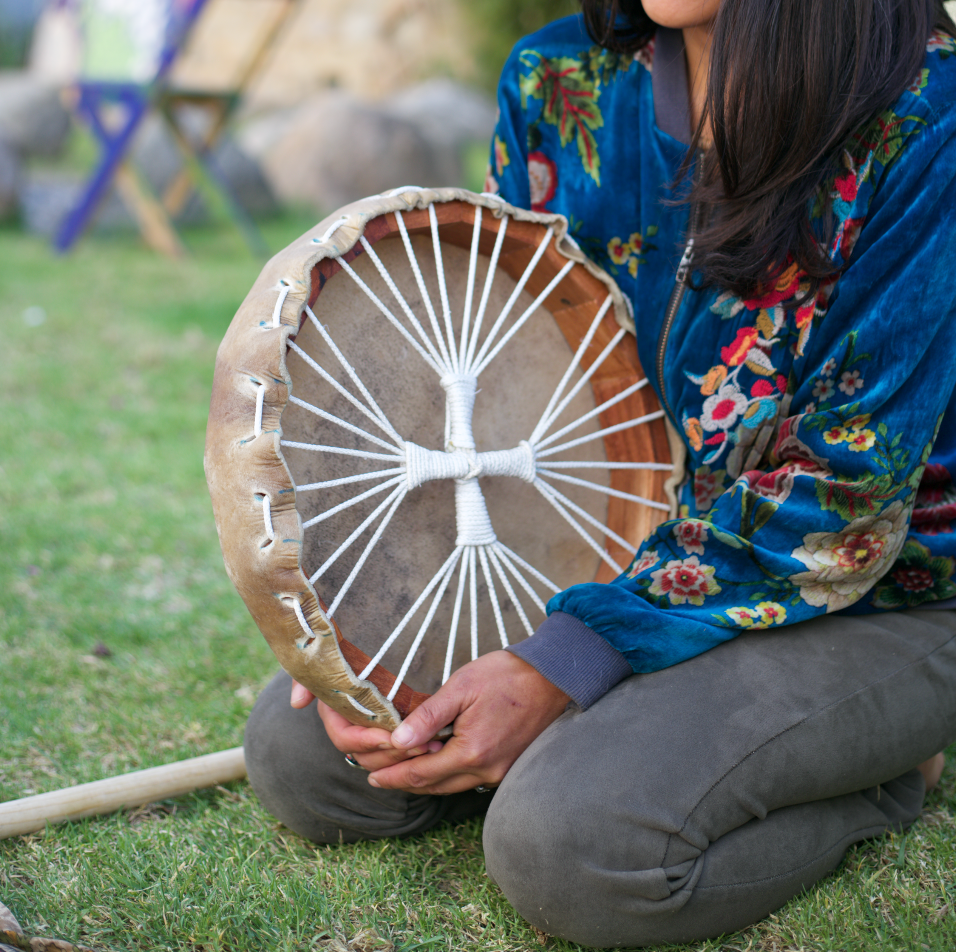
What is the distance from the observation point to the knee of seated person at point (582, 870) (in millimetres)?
1059

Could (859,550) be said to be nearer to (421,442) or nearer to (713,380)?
(713,380)

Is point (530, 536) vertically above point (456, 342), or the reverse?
point (456, 342)

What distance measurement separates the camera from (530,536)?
138cm

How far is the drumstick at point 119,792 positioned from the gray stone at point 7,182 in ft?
17.7

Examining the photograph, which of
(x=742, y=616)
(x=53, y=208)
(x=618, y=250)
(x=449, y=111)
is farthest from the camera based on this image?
(x=449, y=111)

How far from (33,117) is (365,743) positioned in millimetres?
7270

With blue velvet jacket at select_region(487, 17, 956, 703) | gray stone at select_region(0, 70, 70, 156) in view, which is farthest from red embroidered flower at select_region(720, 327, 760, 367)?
gray stone at select_region(0, 70, 70, 156)

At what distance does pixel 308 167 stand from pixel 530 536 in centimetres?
604

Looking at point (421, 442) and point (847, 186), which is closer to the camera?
point (847, 186)

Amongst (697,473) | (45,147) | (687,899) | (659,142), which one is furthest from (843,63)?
(45,147)

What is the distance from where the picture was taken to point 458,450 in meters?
1.25

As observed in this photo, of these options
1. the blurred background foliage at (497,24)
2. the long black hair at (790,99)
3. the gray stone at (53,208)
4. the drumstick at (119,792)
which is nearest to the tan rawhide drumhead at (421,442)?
the long black hair at (790,99)

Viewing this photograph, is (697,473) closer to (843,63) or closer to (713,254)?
(713,254)

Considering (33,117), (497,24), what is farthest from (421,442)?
(497,24)
